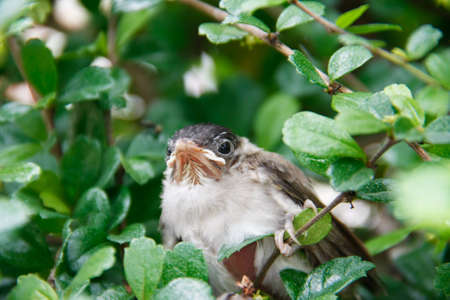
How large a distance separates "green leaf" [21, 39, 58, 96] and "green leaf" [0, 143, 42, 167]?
222 millimetres

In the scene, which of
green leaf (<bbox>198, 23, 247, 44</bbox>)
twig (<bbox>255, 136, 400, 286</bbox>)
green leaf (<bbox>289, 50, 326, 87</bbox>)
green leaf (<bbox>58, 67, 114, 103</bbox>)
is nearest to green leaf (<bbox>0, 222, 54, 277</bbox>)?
green leaf (<bbox>58, 67, 114, 103</bbox>)

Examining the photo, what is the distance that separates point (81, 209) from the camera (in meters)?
1.61

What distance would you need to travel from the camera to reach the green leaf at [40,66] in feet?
5.76

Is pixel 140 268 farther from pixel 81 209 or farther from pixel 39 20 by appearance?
pixel 39 20

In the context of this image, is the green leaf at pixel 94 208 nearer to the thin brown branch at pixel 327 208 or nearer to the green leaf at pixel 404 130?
the thin brown branch at pixel 327 208

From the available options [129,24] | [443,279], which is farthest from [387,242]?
[129,24]

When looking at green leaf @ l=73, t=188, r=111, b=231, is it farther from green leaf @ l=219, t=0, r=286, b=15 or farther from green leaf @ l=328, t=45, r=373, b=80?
green leaf @ l=328, t=45, r=373, b=80

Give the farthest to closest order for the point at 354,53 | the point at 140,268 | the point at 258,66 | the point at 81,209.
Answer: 1. the point at 258,66
2. the point at 81,209
3. the point at 354,53
4. the point at 140,268

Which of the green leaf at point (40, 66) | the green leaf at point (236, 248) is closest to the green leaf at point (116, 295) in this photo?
the green leaf at point (236, 248)

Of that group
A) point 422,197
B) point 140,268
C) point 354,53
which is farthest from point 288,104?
point 422,197

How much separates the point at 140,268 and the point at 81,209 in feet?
1.82

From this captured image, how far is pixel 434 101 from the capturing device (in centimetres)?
137

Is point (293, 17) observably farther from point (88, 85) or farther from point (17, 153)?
point (17, 153)

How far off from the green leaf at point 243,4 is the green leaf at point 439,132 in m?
0.52
